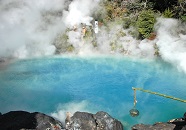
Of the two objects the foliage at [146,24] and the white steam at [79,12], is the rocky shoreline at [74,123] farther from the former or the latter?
the white steam at [79,12]

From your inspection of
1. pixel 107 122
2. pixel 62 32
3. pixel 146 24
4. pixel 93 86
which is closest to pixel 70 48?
pixel 62 32

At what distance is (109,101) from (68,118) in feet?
9.02

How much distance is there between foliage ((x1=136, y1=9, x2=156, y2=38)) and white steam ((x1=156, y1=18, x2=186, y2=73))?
1.83 ft

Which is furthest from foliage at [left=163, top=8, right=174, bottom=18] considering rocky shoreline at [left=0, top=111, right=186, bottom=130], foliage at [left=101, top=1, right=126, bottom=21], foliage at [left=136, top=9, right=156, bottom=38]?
rocky shoreline at [left=0, top=111, right=186, bottom=130]

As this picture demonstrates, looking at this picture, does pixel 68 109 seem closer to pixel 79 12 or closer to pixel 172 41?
pixel 172 41

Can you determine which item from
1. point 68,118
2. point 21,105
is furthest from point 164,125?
point 21,105

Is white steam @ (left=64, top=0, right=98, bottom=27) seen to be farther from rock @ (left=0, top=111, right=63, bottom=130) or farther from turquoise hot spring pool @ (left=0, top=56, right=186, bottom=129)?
rock @ (left=0, top=111, right=63, bottom=130)

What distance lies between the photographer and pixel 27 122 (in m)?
11.7

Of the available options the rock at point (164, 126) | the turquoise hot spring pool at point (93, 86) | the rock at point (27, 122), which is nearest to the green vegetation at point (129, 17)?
the turquoise hot spring pool at point (93, 86)

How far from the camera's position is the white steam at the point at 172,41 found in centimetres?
1909

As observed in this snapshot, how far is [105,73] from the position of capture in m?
18.4

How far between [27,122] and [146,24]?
14386 mm

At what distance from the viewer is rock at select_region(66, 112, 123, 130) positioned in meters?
11.6

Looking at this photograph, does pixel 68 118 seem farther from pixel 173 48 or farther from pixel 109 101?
pixel 173 48
